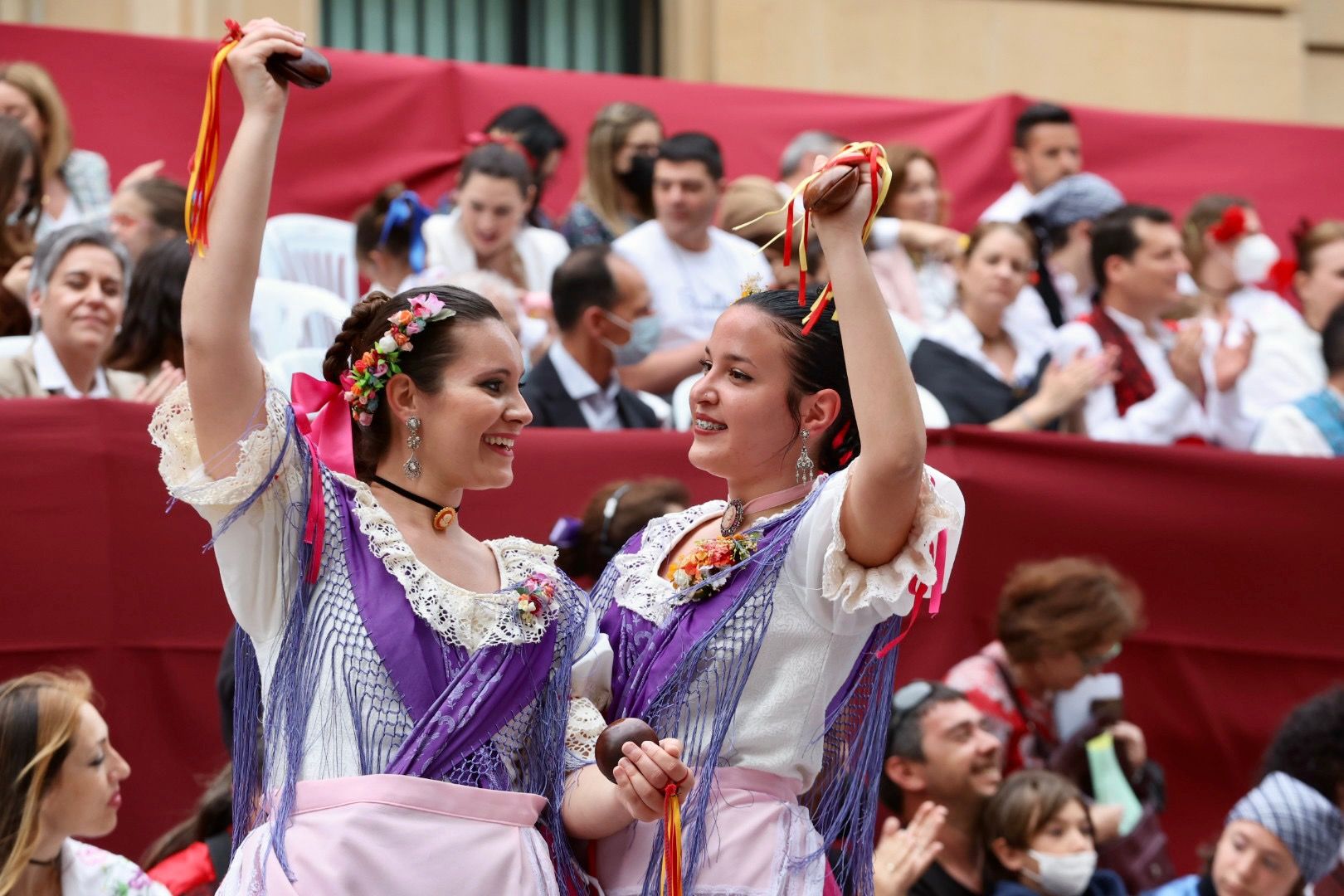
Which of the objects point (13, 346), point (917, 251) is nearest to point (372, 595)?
point (13, 346)

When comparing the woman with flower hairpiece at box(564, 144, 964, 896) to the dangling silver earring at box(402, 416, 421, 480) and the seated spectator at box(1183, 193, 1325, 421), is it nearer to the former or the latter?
the dangling silver earring at box(402, 416, 421, 480)

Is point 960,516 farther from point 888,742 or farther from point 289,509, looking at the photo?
point 888,742

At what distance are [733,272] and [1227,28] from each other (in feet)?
19.1

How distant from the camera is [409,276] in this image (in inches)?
249

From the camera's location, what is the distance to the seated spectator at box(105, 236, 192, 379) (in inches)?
192

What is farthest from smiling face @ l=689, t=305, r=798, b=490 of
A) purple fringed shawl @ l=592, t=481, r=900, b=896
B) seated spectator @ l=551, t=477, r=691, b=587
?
seated spectator @ l=551, t=477, r=691, b=587

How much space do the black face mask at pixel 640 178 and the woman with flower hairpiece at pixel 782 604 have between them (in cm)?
424

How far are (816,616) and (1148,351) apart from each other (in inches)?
176

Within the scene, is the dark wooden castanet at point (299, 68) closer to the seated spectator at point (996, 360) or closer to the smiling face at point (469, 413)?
the smiling face at point (469, 413)

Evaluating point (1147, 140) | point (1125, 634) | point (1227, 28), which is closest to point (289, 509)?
point (1125, 634)

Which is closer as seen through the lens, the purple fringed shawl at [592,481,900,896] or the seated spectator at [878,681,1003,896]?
the purple fringed shawl at [592,481,900,896]

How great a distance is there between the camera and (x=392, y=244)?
635 centimetres

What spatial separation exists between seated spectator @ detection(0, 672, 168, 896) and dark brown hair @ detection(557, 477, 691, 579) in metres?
1.23

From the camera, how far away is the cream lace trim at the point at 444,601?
2.74 meters
